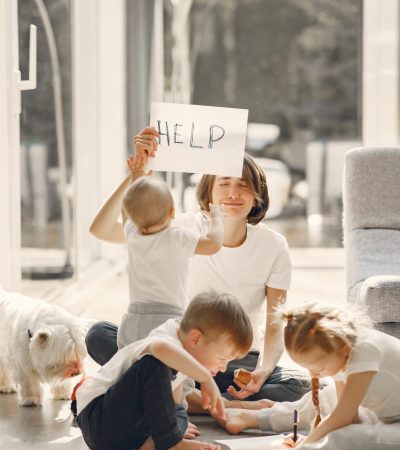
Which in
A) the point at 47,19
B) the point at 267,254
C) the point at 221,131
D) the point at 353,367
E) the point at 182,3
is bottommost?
the point at 353,367

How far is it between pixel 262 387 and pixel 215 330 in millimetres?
684

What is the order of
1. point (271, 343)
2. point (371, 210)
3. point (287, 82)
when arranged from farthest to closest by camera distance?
point (287, 82) → point (371, 210) → point (271, 343)

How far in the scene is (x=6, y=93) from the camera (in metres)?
3.33

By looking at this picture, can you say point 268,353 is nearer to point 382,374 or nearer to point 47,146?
point 382,374

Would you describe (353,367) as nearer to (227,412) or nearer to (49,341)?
(227,412)

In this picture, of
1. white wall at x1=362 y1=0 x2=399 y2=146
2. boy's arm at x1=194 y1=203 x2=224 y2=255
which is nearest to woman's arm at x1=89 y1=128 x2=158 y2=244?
boy's arm at x1=194 y1=203 x2=224 y2=255

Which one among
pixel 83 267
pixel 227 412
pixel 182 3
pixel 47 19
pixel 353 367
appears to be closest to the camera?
pixel 353 367

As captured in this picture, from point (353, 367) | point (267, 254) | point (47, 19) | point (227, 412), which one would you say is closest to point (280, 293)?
point (267, 254)

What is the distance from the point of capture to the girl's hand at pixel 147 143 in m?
2.60

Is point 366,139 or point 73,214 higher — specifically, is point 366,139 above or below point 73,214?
above

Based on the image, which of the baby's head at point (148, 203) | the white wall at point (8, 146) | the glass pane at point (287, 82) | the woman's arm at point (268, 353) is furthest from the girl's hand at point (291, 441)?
the glass pane at point (287, 82)

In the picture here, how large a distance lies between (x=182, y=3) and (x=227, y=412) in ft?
16.9

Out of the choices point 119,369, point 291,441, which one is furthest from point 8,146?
point 291,441

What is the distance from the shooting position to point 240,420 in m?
2.50
